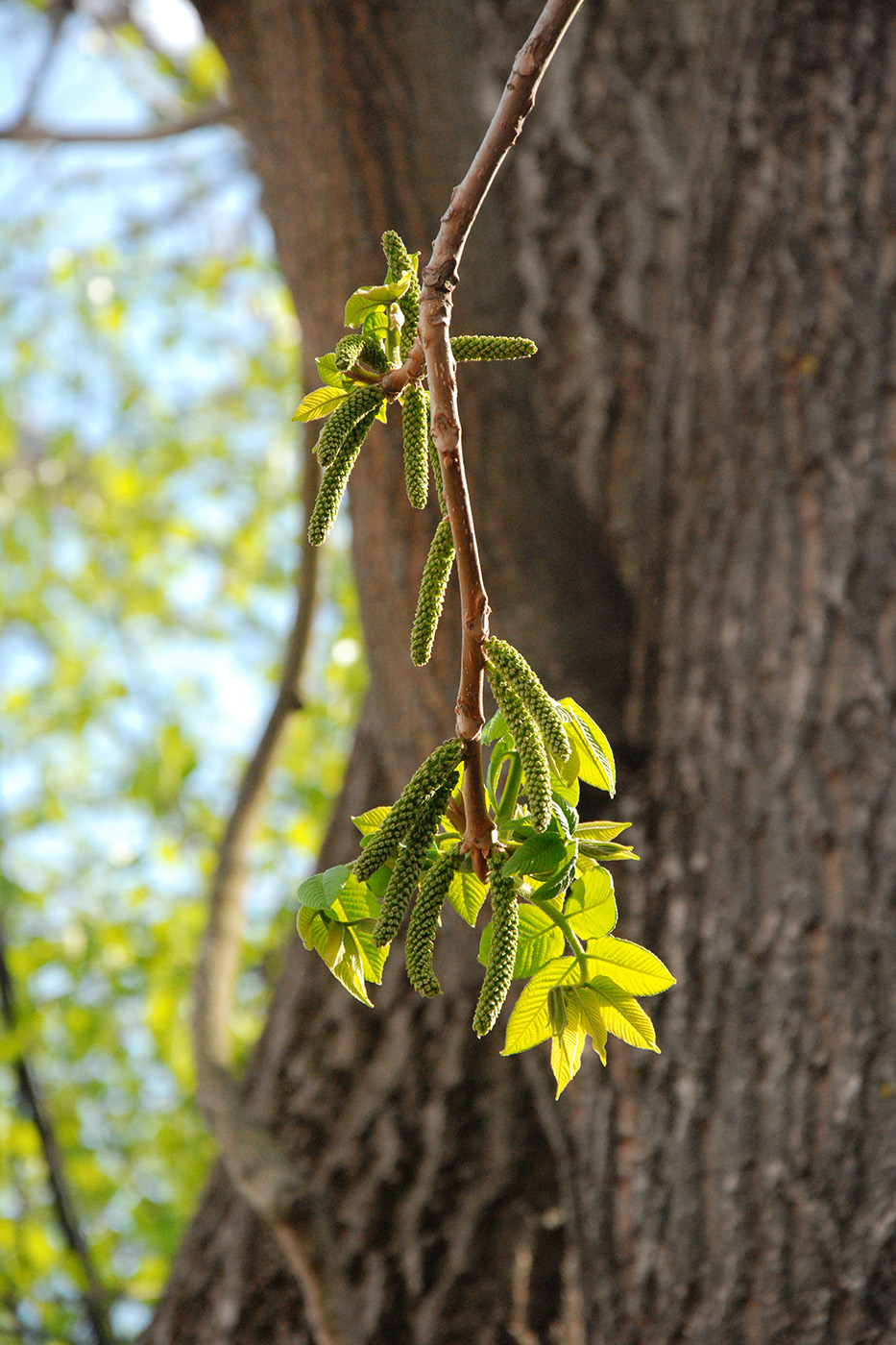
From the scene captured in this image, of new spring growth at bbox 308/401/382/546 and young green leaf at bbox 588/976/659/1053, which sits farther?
young green leaf at bbox 588/976/659/1053

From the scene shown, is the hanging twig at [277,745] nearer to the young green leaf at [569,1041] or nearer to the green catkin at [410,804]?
the green catkin at [410,804]

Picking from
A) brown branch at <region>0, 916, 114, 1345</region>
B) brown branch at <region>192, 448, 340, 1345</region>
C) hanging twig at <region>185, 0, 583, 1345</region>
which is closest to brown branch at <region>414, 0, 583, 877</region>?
hanging twig at <region>185, 0, 583, 1345</region>

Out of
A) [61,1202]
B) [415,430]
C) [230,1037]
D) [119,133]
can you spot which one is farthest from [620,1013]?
[119,133]

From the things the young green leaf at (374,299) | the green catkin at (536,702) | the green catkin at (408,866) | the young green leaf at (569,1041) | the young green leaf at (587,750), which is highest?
the young green leaf at (374,299)

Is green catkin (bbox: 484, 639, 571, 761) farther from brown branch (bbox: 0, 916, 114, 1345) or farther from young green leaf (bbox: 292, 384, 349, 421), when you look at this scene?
brown branch (bbox: 0, 916, 114, 1345)

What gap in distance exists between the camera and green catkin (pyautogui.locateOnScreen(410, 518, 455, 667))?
2.57 feet

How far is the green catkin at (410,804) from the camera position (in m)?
0.76

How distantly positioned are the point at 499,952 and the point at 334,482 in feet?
1.10

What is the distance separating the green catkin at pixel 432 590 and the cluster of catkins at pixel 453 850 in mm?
49

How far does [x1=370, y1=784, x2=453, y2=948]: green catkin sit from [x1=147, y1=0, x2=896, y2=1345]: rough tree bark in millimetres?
1105

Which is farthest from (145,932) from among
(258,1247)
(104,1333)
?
(258,1247)

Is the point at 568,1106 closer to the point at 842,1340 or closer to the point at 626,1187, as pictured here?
the point at 626,1187

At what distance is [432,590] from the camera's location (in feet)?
2.62

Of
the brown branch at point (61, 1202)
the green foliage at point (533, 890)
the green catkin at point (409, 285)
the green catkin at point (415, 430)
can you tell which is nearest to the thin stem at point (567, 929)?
the green foliage at point (533, 890)
